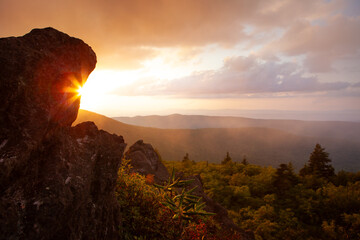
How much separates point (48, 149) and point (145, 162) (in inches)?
591

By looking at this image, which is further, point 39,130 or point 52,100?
point 52,100

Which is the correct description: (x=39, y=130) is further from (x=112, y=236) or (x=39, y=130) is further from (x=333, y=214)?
(x=333, y=214)

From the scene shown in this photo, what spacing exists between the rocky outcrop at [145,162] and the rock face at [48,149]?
12.3 metres

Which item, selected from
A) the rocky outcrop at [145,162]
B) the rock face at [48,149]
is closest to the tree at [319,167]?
the rocky outcrop at [145,162]

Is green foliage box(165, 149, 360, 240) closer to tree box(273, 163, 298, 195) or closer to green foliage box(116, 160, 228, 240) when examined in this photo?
tree box(273, 163, 298, 195)

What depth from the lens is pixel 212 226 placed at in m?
10.9

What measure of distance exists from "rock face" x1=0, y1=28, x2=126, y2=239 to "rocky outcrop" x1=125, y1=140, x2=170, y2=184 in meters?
12.3

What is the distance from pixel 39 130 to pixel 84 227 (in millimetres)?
3031

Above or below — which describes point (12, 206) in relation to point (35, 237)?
above

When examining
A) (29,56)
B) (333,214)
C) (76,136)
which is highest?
(29,56)

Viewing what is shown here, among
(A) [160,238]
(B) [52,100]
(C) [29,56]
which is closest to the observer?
(C) [29,56]

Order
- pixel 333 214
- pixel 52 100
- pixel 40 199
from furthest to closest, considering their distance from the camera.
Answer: pixel 333 214, pixel 52 100, pixel 40 199

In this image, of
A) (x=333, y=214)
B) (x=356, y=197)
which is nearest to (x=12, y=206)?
(x=333, y=214)

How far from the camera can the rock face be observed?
13.4 ft
